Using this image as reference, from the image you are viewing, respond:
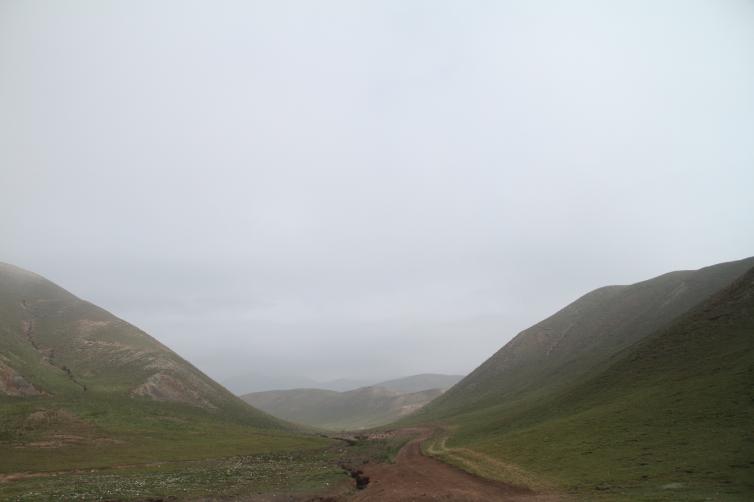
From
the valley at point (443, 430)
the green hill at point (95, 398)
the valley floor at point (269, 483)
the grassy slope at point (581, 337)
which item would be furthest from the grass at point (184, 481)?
the grassy slope at point (581, 337)

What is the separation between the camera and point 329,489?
34.0 m

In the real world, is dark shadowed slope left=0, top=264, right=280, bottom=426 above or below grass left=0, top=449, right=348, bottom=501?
above

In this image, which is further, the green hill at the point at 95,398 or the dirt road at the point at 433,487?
the green hill at the point at 95,398

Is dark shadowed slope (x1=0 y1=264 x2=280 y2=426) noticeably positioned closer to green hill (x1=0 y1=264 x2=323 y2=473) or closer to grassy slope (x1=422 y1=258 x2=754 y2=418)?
green hill (x1=0 y1=264 x2=323 y2=473)

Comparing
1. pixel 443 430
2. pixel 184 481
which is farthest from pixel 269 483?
pixel 443 430

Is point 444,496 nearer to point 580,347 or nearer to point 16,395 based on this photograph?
point 16,395

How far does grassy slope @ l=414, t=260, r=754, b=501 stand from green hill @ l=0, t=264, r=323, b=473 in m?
44.0

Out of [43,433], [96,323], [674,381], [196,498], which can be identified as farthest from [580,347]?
[96,323]

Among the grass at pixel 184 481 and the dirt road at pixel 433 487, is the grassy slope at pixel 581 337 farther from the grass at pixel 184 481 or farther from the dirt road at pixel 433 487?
the grass at pixel 184 481

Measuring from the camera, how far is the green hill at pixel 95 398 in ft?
191

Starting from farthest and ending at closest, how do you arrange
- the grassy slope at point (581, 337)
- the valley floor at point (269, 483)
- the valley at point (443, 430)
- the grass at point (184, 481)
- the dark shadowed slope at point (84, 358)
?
1. the grassy slope at point (581, 337)
2. the dark shadowed slope at point (84, 358)
3. the grass at point (184, 481)
4. the valley at point (443, 430)
5. the valley floor at point (269, 483)

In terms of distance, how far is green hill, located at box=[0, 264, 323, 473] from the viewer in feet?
191

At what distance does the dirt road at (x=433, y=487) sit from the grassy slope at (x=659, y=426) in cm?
293

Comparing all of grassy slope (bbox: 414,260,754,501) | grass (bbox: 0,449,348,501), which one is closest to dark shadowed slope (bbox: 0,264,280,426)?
grass (bbox: 0,449,348,501)
